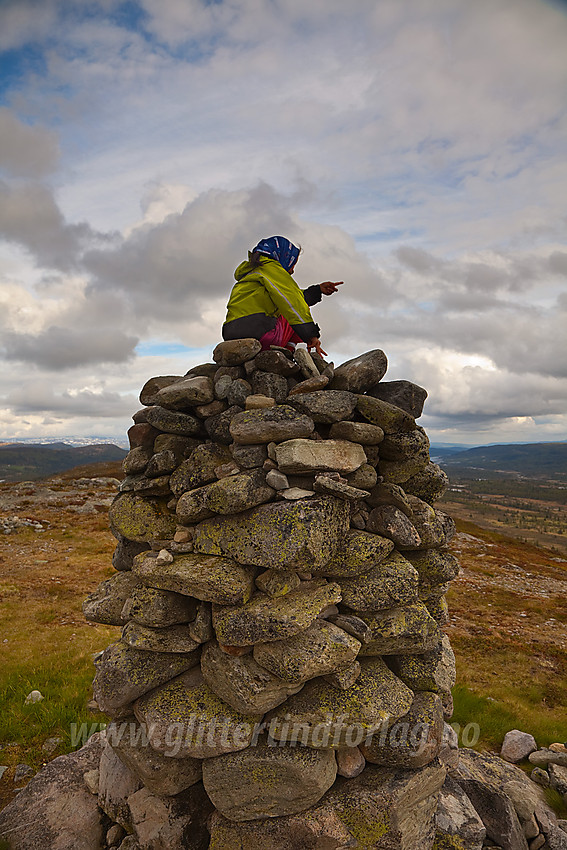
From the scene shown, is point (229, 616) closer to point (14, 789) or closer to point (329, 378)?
point (329, 378)

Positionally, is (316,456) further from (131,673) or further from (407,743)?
(407,743)

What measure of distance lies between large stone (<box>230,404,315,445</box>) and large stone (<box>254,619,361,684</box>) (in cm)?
268

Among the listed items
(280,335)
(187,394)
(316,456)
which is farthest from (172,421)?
(316,456)

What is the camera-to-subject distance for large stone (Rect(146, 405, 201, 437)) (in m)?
7.19

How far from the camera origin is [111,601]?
722 cm

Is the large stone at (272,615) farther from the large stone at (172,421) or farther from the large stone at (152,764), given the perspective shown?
the large stone at (172,421)

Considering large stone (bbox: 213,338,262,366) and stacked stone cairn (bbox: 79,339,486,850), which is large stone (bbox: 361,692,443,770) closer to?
stacked stone cairn (bbox: 79,339,486,850)

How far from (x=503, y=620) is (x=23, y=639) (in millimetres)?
22610

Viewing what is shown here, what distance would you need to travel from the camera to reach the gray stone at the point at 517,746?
10438 millimetres

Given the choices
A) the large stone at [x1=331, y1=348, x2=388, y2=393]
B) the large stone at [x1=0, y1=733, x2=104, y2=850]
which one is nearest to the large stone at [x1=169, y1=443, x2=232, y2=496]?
the large stone at [x1=331, y1=348, x2=388, y2=393]

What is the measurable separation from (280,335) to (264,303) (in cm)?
61

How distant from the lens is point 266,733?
608 cm

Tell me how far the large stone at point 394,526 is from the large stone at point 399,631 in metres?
0.99

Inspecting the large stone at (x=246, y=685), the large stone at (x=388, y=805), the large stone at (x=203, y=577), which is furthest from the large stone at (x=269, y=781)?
the large stone at (x=203, y=577)
